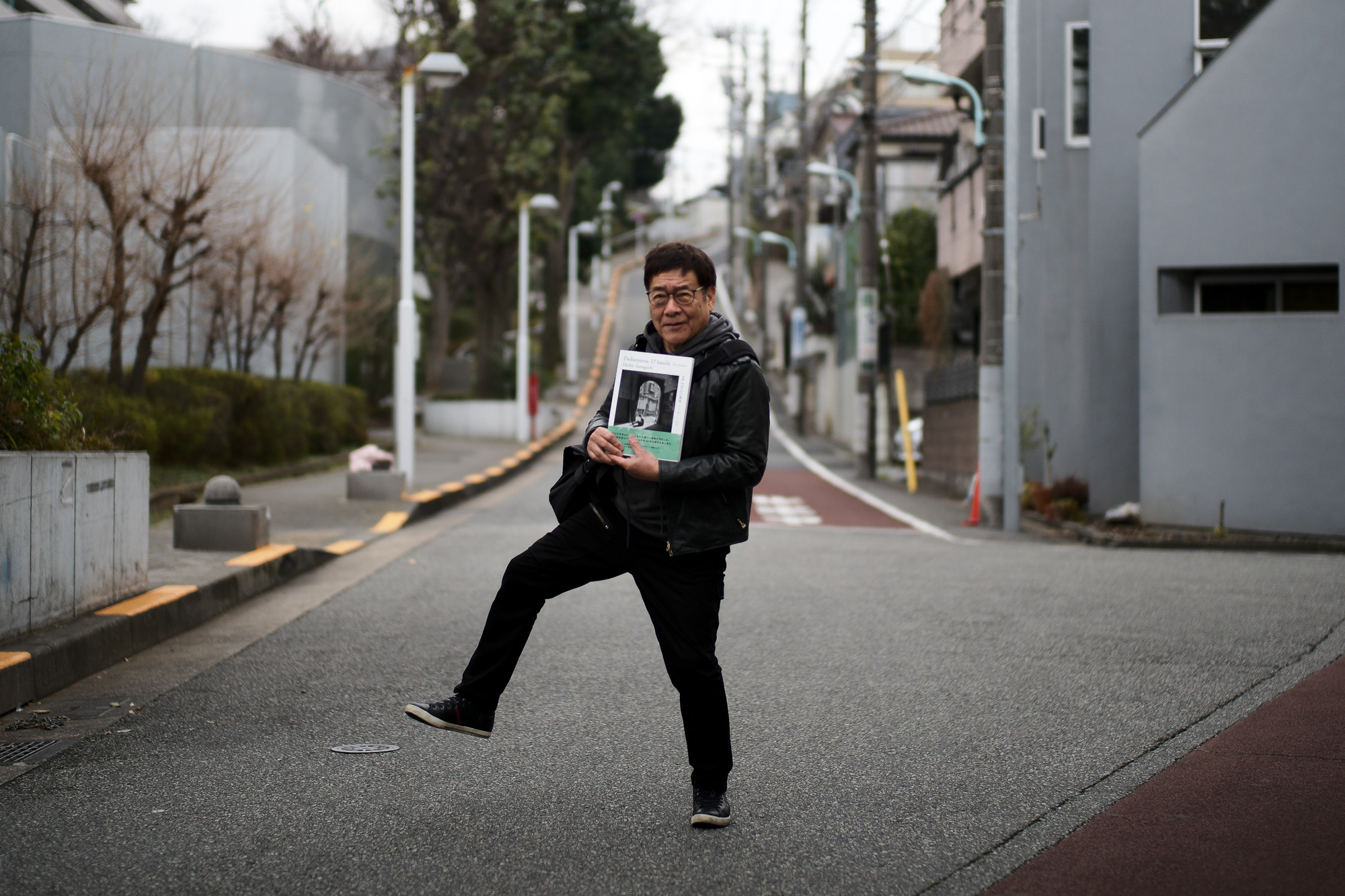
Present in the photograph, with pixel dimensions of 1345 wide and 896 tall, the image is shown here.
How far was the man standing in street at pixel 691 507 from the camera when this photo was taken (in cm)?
403

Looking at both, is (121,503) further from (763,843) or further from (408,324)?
(408,324)

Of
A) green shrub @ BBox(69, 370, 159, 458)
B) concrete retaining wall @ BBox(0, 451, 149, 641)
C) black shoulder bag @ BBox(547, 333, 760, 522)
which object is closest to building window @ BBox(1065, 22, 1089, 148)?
green shrub @ BBox(69, 370, 159, 458)

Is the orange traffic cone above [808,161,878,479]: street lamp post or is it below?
below

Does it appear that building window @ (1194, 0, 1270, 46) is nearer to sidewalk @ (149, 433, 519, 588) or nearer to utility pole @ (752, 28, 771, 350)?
sidewalk @ (149, 433, 519, 588)

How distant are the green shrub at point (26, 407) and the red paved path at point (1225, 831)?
5.17 meters

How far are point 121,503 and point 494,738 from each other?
3.45 m

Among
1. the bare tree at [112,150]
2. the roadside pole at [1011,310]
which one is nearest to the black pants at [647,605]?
the bare tree at [112,150]

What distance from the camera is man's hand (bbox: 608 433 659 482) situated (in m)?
3.97

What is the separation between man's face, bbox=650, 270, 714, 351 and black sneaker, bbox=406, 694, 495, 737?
1.37 m

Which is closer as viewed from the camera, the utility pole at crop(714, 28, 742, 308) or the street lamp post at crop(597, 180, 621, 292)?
the utility pole at crop(714, 28, 742, 308)

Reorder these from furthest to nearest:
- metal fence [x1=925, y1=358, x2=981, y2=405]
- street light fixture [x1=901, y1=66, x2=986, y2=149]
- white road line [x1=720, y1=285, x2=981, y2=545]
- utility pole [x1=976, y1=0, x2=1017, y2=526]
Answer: street light fixture [x1=901, y1=66, x2=986, y2=149], metal fence [x1=925, y1=358, x2=981, y2=405], utility pole [x1=976, y1=0, x2=1017, y2=526], white road line [x1=720, y1=285, x2=981, y2=545]

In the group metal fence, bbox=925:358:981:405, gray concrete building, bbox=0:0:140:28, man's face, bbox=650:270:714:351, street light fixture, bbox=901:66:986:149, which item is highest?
gray concrete building, bbox=0:0:140:28

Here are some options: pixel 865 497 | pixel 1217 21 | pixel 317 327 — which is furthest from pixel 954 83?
pixel 317 327

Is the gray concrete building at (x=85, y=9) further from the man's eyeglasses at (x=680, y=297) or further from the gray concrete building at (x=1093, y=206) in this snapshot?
the man's eyeglasses at (x=680, y=297)
